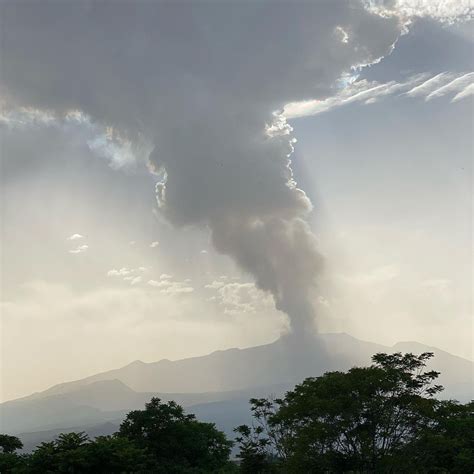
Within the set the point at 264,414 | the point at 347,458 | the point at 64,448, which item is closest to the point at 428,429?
the point at 347,458

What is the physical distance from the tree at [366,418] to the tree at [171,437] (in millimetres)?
21137

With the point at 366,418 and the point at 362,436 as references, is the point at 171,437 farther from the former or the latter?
the point at 366,418

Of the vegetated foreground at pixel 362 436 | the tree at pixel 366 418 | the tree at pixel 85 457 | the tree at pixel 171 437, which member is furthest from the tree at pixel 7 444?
the tree at pixel 366 418

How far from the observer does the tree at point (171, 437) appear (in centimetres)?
5862

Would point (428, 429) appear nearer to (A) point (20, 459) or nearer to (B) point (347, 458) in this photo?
(B) point (347, 458)

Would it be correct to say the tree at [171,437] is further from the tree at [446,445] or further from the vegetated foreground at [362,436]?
the tree at [446,445]

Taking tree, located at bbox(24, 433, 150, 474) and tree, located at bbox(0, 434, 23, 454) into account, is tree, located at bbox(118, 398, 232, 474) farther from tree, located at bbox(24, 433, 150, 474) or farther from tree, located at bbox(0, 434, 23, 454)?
tree, located at bbox(24, 433, 150, 474)

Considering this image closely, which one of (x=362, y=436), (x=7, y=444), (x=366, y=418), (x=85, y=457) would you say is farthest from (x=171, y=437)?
(x=366, y=418)

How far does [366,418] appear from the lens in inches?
1606

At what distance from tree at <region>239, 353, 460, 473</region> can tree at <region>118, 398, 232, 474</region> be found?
69.3ft

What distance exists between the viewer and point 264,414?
56.8m

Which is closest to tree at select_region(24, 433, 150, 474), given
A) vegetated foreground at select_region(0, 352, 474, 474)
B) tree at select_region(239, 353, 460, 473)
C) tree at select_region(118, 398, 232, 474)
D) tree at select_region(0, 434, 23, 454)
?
vegetated foreground at select_region(0, 352, 474, 474)

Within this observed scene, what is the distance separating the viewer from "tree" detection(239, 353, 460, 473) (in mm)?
39719

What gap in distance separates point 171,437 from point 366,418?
28.7 metres
